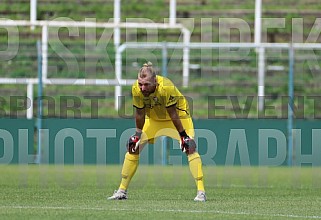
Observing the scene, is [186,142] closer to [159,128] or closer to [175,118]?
[175,118]

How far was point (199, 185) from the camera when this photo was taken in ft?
37.9

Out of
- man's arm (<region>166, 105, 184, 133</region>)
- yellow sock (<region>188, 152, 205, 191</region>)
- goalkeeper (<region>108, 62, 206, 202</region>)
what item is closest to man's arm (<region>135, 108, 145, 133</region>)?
goalkeeper (<region>108, 62, 206, 202</region>)

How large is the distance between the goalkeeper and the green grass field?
40 centimetres

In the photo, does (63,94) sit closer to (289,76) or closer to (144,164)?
(144,164)

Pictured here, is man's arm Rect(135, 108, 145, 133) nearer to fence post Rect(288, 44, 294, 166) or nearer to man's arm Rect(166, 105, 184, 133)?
man's arm Rect(166, 105, 184, 133)

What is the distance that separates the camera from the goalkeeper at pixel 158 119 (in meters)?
11.1

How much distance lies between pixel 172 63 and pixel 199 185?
11.5 metres

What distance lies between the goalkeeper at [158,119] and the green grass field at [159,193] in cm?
40

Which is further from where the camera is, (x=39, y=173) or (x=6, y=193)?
(x=39, y=173)

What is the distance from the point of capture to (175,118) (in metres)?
11.4

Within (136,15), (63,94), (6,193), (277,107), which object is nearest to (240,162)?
(277,107)

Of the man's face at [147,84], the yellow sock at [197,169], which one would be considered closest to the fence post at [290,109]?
the yellow sock at [197,169]

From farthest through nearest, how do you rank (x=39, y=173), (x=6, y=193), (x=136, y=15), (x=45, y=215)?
(x=136, y=15), (x=39, y=173), (x=6, y=193), (x=45, y=215)

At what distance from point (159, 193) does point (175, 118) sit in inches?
83.4
